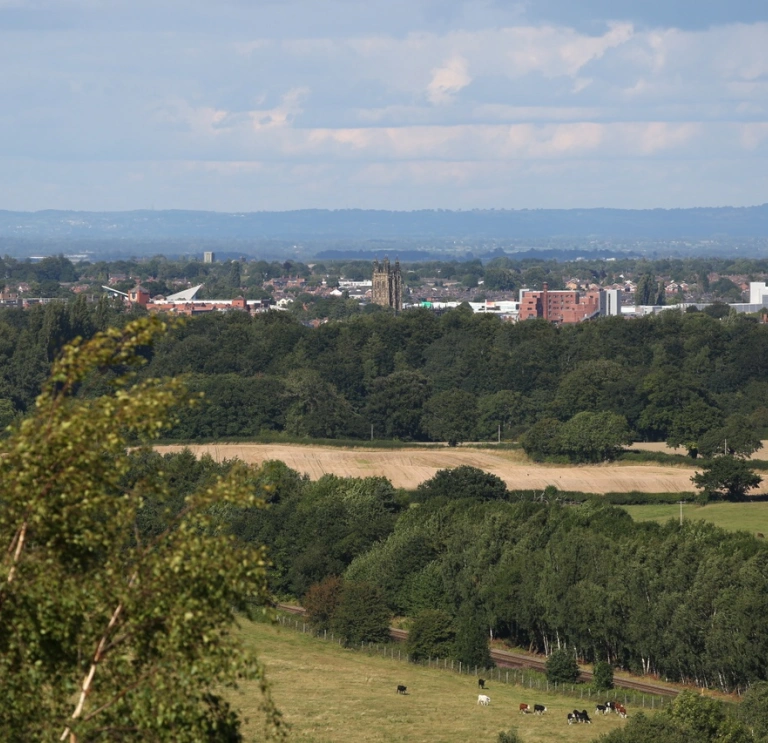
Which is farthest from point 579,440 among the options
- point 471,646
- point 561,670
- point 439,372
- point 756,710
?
point 756,710

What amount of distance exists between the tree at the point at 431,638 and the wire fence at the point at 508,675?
25 cm

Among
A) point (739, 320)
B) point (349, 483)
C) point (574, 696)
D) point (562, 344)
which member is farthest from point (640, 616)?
point (739, 320)

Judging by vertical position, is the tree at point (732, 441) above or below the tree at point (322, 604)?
below

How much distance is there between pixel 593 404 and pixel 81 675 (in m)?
99.8

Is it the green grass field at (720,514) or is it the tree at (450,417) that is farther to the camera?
the tree at (450,417)

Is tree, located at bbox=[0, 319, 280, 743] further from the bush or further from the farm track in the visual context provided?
the bush

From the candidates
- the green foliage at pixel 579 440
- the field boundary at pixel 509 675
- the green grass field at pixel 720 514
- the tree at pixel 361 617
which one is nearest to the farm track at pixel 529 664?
the field boundary at pixel 509 675

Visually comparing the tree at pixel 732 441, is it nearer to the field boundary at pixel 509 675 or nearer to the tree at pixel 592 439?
the tree at pixel 592 439

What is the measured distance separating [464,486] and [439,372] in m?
59.7

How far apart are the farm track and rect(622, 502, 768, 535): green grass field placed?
65.5 ft

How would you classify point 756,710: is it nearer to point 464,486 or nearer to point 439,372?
point 464,486

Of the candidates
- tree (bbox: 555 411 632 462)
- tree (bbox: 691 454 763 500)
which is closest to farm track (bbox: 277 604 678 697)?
tree (bbox: 691 454 763 500)

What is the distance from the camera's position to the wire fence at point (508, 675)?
4397 cm

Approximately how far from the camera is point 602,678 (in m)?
45.7
